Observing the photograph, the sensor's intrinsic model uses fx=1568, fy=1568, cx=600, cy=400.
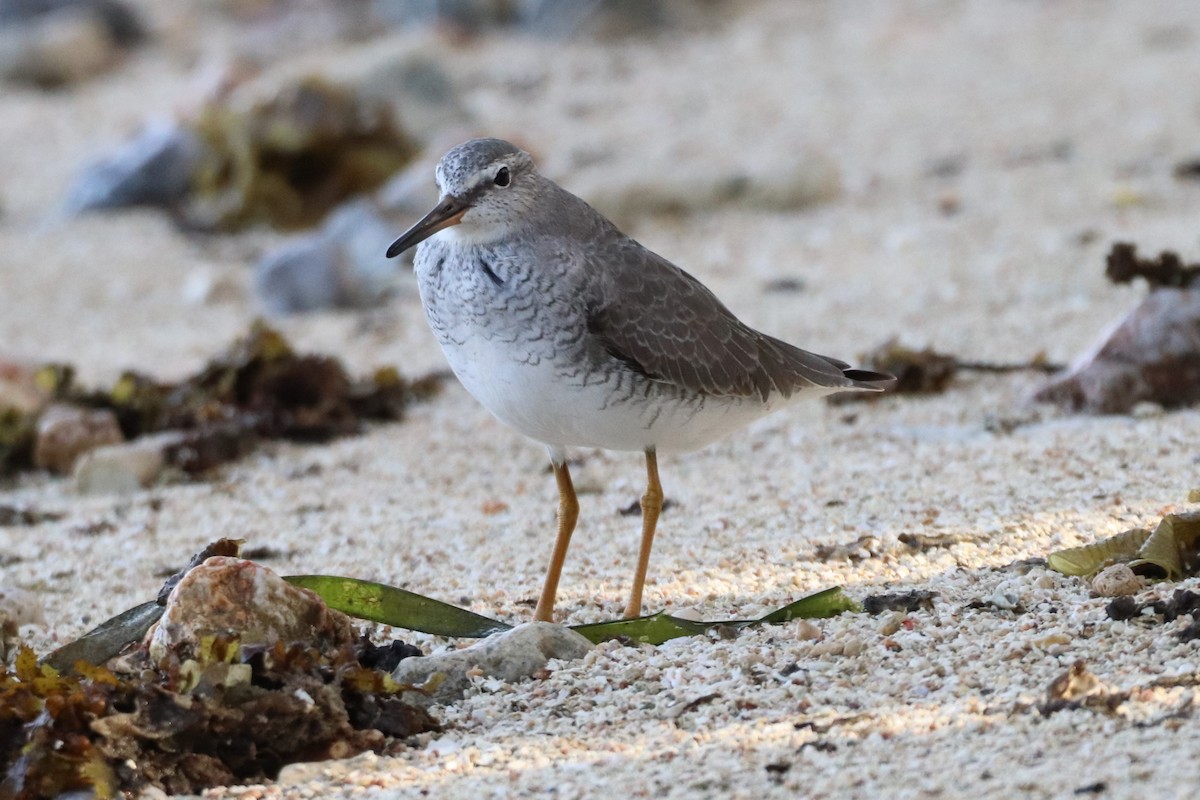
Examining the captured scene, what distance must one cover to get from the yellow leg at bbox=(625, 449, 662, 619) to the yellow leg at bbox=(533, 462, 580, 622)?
0.26 metres

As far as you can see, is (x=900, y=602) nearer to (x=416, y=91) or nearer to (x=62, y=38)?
(x=416, y=91)

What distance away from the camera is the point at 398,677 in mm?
4629

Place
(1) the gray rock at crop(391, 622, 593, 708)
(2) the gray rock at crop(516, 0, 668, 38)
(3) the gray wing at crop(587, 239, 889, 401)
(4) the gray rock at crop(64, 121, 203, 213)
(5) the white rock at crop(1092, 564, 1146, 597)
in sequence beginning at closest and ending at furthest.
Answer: (1) the gray rock at crop(391, 622, 593, 708) < (5) the white rock at crop(1092, 564, 1146, 597) < (3) the gray wing at crop(587, 239, 889, 401) < (4) the gray rock at crop(64, 121, 203, 213) < (2) the gray rock at crop(516, 0, 668, 38)

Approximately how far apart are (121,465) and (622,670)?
141 inches

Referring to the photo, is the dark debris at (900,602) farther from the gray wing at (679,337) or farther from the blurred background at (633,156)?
the blurred background at (633,156)

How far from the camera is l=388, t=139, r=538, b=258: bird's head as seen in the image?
526 centimetres

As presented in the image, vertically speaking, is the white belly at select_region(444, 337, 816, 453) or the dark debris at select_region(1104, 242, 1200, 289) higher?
the dark debris at select_region(1104, 242, 1200, 289)

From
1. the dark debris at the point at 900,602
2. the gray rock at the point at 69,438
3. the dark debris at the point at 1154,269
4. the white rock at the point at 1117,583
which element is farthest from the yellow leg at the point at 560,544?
the gray rock at the point at 69,438

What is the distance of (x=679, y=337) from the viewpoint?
17.8 feet

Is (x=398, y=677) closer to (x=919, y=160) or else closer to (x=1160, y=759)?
(x=1160, y=759)

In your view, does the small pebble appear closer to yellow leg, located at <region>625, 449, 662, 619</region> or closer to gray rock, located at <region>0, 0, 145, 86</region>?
yellow leg, located at <region>625, 449, 662, 619</region>

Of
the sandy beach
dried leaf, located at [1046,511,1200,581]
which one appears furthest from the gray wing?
dried leaf, located at [1046,511,1200,581]

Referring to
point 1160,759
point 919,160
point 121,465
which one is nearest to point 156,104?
point 919,160

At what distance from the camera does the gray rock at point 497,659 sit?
4.61m
